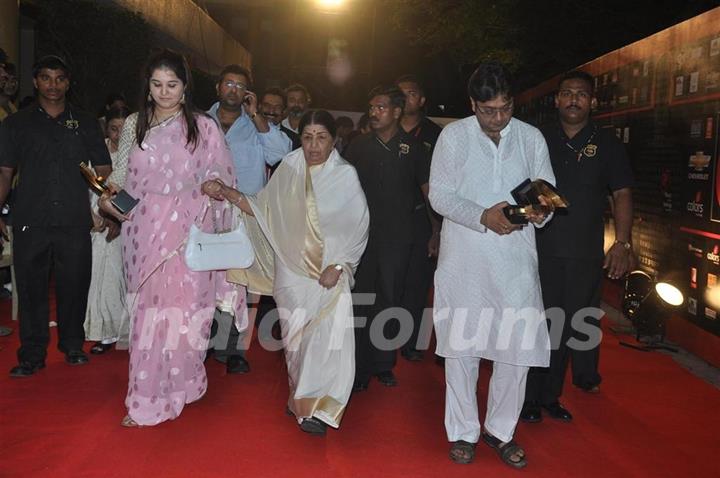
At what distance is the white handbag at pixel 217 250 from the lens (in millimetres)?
4781

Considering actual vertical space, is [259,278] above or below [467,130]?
below

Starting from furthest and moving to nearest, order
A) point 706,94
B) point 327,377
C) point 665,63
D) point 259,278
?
point 665,63 < point 706,94 < point 259,278 < point 327,377

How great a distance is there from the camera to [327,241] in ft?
16.0

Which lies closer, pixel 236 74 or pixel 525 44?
pixel 236 74

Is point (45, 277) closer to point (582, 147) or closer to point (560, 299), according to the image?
point (560, 299)

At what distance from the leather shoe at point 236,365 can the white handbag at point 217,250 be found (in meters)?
1.25

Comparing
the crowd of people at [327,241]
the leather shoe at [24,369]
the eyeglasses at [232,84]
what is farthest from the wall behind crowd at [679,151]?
the leather shoe at [24,369]

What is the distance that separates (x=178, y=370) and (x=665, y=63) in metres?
5.13

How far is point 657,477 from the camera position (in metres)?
4.23

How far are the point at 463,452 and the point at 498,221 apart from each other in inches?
47.6

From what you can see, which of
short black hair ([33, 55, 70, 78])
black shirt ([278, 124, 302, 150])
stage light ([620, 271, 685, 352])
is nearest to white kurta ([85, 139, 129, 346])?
short black hair ([33, 55, 70, 78])

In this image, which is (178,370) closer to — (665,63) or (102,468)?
(102,468)

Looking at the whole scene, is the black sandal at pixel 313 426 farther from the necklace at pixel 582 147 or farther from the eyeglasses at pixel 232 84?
the eyeglasses at pixel 232 84

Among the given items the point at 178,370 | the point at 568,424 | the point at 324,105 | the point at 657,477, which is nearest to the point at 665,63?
the point at 568,424
